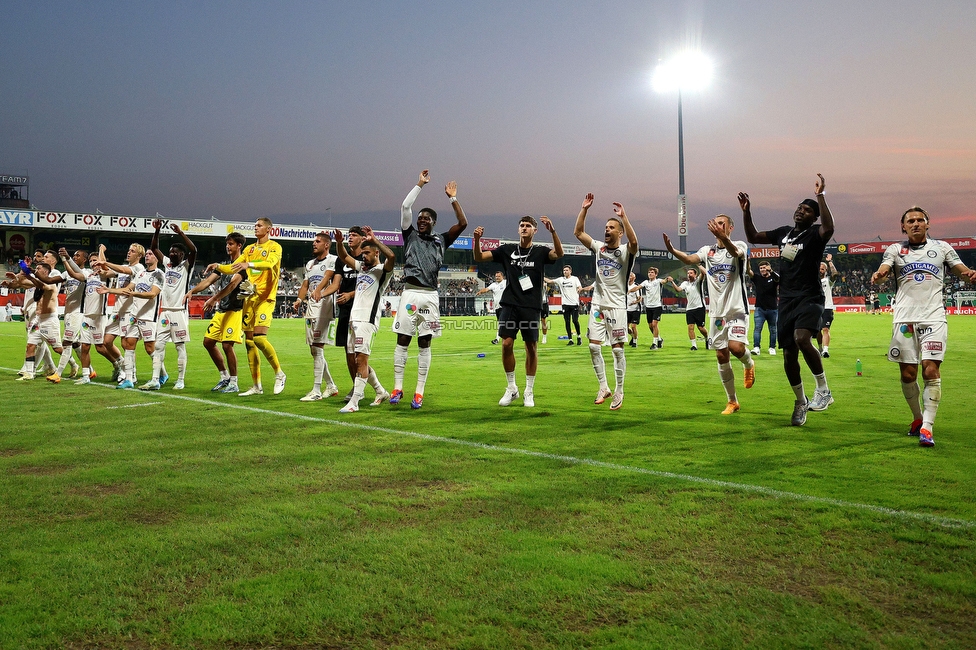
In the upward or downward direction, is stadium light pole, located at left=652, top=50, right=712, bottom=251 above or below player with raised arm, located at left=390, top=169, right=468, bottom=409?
above

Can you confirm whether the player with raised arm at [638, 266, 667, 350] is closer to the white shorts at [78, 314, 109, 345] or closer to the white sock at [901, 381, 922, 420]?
the white sock at [901, 381, 922, 420]

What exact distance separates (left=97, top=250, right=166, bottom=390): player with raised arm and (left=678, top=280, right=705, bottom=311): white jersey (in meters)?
13.0

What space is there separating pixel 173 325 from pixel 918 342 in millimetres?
10064

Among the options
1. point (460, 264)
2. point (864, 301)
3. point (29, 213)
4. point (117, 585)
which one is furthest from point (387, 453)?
point (460, 264)

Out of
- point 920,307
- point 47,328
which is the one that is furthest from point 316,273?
point 920,307

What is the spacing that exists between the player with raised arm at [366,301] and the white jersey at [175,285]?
10.9ft

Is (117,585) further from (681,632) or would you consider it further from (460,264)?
(460,264)

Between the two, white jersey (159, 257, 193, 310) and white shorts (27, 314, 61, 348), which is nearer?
white jersey (159, 257, 193, 310)

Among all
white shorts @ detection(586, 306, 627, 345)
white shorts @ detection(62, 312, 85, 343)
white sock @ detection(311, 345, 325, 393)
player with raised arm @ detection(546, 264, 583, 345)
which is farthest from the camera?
player with raised arm @ detection(546, 264, 583, 345)

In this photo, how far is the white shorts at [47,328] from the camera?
12.9 m

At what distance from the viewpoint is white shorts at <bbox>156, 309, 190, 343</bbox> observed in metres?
11.5

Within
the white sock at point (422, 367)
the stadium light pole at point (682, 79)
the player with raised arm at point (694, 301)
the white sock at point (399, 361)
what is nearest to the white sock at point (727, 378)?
the white sock at point (422, 367)

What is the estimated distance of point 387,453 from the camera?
21.0ft

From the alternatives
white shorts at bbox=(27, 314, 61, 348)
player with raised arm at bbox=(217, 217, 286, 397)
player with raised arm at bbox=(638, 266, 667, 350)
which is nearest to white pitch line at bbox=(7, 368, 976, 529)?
player with raised arm at bbox=(217, 217, 286, 397)
